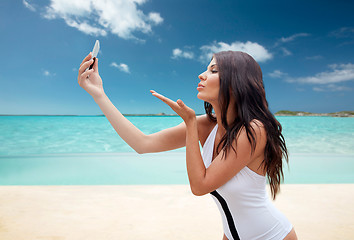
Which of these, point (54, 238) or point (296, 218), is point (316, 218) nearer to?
point (296, 218)

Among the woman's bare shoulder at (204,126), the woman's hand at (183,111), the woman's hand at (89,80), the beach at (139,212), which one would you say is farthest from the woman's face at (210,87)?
the beach at (139,212)

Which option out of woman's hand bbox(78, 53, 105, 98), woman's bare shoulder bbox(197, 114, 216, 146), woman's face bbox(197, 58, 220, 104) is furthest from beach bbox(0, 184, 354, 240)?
woman's face bbox(197, 58, 220, 104)

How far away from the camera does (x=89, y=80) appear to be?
1323 mm

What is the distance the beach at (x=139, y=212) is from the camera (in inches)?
104

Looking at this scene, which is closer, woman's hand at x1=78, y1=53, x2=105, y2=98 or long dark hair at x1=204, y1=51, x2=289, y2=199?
long dark hair at x1=204, y1=51, x2=289, y2=199

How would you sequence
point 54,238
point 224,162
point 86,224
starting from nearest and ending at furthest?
point 224,162 → point 54,238 → point 86,224

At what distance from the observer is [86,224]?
286cm

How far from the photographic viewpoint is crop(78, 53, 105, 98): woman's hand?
49.5 inches

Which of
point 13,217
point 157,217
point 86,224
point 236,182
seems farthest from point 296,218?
point 13,217

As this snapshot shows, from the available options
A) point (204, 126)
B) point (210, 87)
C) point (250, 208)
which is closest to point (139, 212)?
point (204, 126)

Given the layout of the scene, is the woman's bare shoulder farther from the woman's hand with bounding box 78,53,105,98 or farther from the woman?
the woman's hand with bounding box 78,53,105,98

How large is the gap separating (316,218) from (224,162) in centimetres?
269

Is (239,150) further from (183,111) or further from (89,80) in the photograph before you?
(89,80)

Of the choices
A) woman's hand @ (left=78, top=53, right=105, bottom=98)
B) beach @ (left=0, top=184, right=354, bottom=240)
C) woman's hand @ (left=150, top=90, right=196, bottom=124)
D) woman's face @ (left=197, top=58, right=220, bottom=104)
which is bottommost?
beach @ (left=0, top=184, right=354, bottom=240)
